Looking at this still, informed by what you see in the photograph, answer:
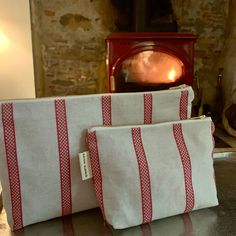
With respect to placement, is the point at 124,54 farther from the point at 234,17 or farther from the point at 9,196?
the point at 9,196

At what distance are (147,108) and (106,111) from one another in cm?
10

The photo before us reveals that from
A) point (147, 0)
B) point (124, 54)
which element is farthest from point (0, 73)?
point (147, 0)

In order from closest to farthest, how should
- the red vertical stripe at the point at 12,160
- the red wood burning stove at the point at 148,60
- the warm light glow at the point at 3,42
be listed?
the red vertical stripe at the point at 12,160 → the red wood burning stove at the point at 148,60 → the warm light glow at the point at 3,42

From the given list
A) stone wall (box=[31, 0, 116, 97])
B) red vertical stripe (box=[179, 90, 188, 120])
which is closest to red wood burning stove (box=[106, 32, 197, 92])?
stone wall (box=[31, 0, 116, 97])

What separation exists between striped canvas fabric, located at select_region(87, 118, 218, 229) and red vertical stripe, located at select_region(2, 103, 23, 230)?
6.3 inches

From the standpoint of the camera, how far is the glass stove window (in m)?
1.62

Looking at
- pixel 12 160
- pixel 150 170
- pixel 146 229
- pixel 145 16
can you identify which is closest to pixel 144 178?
pixel 150 170

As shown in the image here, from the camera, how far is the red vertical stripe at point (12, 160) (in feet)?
1.92

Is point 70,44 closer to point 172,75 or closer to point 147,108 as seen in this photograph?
point 172,75

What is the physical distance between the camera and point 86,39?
207 centimetres

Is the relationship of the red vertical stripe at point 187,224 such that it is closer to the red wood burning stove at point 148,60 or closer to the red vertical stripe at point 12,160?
the red vertical stripe at point 12,160

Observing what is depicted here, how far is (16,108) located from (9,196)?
191 mm

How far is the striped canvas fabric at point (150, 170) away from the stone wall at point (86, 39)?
5.02 feet

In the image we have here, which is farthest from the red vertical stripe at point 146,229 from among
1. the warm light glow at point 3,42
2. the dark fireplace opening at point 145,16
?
the warm light glow at point 3,42
